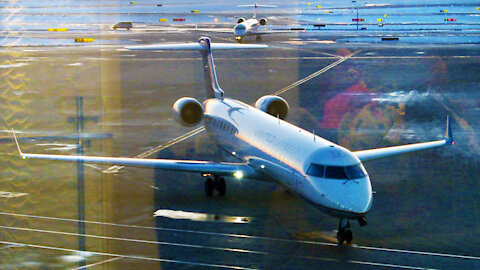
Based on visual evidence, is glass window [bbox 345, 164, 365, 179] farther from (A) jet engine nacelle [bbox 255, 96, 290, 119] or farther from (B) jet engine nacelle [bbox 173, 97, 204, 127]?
(B) jet engine nacelle [bbox 173, 97, 204, 127]

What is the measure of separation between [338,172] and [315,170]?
0.79 meters

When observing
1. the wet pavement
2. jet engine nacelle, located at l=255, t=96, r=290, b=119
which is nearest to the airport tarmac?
the wet pavement

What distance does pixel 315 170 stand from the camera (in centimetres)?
2334

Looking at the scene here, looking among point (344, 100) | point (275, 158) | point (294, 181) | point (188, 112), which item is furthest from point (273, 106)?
point (344, 100)

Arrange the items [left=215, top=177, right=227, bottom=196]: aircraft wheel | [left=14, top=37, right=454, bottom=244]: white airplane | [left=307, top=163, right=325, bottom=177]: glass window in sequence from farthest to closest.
A: [left=215, top=177, right=227, bottom=196]: aircraft wheel < [left=307, top=163, right=325, bottom=177]: glass window < [left=14, top=37, right=454, bottom=244]: white airplane

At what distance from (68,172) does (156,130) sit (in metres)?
9.91

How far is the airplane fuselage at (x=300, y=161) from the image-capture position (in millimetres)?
22500

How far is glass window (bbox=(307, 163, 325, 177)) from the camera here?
23.2 metres

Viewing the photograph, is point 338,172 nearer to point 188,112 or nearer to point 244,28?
point 188,112

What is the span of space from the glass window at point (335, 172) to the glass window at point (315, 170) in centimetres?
20

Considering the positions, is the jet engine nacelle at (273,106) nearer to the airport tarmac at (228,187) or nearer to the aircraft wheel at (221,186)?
the airport tarmac at (228,187)

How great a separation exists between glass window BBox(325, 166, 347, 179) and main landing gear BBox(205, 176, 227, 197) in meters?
6.69

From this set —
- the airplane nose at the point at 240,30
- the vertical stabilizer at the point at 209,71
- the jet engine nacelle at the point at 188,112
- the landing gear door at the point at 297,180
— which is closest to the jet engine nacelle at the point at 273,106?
the vertical stabilizer at the point at 209,71

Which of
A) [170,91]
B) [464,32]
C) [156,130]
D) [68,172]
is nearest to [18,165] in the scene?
[68,172]
